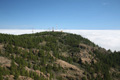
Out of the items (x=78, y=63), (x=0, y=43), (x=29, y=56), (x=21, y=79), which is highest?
(x=0, y=43)

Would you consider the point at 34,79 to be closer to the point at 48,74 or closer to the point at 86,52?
the point at 48,74

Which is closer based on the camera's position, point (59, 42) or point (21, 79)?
point (21, 79)

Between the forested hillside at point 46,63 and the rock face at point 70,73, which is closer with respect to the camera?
the forested hillside at point 46,63

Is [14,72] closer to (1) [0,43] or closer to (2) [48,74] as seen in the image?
(2) [48,74]

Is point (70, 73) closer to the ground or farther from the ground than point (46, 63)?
closer to the ground

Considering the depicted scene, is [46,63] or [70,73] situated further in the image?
[70,73]

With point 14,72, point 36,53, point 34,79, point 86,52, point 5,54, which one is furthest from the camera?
point 86,52

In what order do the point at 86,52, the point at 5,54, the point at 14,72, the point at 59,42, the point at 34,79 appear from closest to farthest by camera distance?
the point at 14,72 → the point at 34,79 → the point at 5,54 → the point at 86,52 → the point at 59,42

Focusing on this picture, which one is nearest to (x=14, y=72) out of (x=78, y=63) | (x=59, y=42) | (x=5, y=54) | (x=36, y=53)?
(x=5, y=54)

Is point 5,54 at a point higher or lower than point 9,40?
lower

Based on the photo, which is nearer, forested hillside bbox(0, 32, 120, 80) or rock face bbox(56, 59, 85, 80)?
forested hillside bbox(0, 32, 120, 80)
